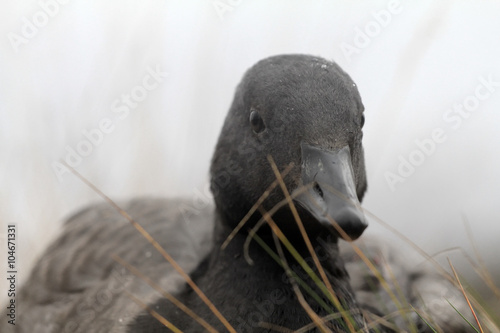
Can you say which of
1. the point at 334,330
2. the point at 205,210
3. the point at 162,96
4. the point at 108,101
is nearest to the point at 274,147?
the point at 334,330

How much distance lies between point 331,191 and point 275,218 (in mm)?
603

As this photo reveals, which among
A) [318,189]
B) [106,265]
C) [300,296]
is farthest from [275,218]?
[106,265]

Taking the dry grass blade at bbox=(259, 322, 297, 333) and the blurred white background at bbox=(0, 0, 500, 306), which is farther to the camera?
the blurred white background at bbox=(0, 0, 500, 306)

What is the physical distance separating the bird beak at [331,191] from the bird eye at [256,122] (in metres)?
0.37

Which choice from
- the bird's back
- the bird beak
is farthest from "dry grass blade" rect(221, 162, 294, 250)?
the bird's back

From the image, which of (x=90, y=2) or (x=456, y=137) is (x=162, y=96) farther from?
(x=456, y=137)

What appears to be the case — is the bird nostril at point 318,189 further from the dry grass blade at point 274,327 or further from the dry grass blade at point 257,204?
the dry grass blade at point 274,327

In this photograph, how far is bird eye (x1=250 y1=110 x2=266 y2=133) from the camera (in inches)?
131

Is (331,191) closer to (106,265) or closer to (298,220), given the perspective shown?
(298,220)

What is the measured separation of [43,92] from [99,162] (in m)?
1.25

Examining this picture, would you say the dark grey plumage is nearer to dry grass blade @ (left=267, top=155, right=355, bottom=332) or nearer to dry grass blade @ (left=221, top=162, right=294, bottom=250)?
dry grass blade @ (left=267, top=155, right=355, bottom=332)

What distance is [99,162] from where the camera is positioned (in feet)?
22.9

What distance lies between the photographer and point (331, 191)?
9.05ft

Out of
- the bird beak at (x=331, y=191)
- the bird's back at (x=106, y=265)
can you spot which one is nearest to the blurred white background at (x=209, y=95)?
the bird's back at (x=106, y=265)
